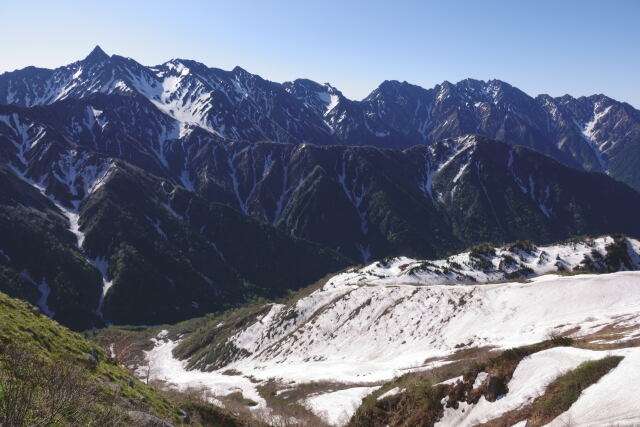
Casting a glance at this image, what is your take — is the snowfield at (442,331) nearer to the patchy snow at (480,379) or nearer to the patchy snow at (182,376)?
the patchy snow at (182,376)

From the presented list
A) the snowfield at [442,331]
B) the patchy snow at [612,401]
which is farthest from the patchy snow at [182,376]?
the patchy snow at [612,401]

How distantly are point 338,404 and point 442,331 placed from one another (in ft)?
91.5

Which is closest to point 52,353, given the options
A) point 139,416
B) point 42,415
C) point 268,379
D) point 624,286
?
point 139,416

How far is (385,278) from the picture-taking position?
106 m

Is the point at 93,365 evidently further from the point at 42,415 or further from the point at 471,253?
the point at 471,253

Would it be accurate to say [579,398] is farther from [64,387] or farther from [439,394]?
[64,387]

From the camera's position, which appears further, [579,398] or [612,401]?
[579,398]

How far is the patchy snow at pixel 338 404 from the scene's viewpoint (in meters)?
35.2

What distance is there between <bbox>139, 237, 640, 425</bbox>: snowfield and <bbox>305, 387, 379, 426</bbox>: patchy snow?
16 cm

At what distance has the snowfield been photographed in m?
19.9

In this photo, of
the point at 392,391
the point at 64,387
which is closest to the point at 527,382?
the point at 392,391

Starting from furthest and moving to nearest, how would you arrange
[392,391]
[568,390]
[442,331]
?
[442,331], [392,391], [568,390]

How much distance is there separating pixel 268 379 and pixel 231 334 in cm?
5272

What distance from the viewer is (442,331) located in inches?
2400
